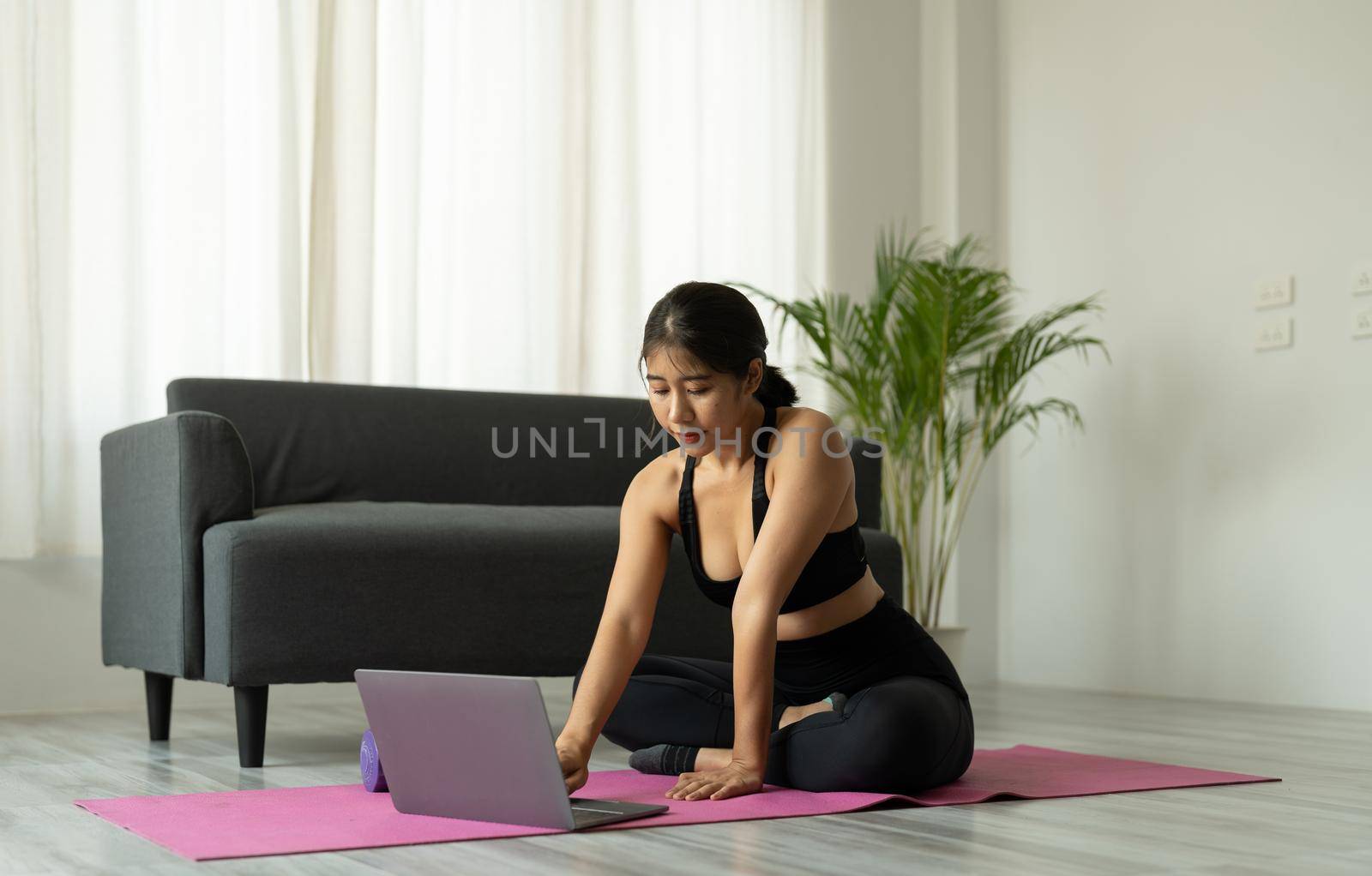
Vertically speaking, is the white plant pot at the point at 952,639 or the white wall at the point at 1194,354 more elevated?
the white wall at the point at 1194,354

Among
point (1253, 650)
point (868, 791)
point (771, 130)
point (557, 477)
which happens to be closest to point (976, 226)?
point (771, 130)

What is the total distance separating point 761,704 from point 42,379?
2.60 metres

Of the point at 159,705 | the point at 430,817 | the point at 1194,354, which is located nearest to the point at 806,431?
the point at 430,817

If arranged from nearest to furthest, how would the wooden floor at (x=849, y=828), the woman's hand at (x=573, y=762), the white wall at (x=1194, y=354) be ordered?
the wooden floor at (x=849, y=828) → the woman's hand at (x=573, y=762) → the white wall at (x=1194, y=354)

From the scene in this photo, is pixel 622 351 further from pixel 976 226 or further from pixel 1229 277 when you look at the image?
pixel 1229 277

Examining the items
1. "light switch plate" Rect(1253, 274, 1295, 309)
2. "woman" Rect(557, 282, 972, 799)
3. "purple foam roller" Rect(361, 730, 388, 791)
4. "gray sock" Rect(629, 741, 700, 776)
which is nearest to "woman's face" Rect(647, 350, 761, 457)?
"woman" Rect(557, 282, 972, 799)

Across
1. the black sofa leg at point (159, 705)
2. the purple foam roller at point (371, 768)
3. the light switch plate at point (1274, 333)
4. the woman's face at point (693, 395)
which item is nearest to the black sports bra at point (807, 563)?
the woman's face at point (693, 395)

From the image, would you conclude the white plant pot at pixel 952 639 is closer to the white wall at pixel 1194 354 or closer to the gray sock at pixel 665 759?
the white wall at pixel 1194 354

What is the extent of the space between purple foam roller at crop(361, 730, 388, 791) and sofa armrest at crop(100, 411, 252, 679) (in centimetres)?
67

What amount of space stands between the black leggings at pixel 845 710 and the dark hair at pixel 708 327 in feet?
1.51

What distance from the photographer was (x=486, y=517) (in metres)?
2.88

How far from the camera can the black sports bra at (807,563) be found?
2090 mm

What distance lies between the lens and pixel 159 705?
3.03 meters

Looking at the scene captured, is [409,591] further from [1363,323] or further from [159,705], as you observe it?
[1363,323]
